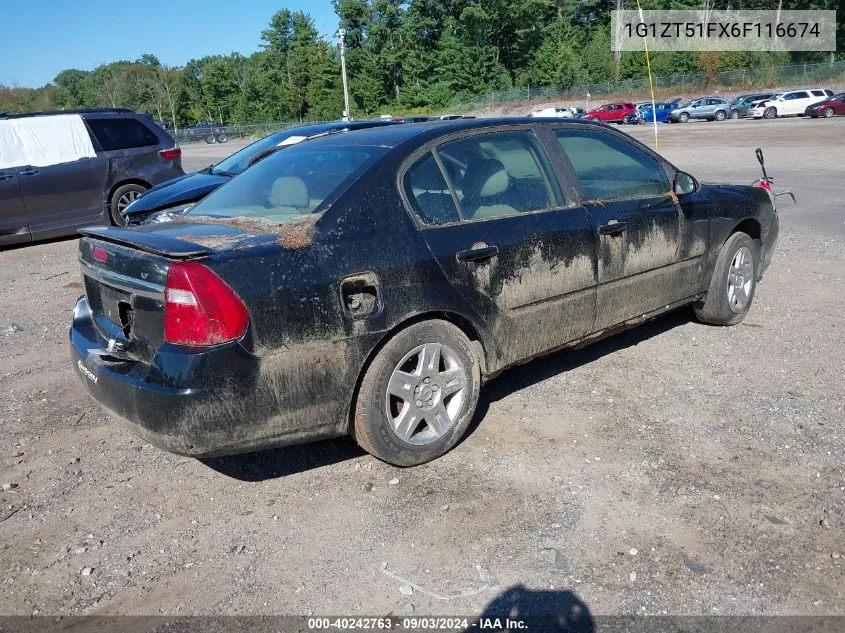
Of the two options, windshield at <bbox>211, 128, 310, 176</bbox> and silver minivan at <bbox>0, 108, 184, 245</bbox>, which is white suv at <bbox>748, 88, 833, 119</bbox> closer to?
windshield at <bbox>211, 128, 310, 176</bbox>

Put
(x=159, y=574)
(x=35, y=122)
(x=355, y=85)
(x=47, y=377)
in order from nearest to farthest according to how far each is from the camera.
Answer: (x=159, y=574)
(x=47, y=377)
(x=35, y=122)
(x=355, y=85)

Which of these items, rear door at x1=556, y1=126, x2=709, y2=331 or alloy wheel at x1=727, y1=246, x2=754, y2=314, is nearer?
rear door at x1=556, y1=126, x2=709, y2=331

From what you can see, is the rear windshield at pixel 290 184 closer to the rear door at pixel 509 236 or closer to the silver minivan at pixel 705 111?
the rear door at pixel 509 236

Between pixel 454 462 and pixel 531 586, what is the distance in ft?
3.64

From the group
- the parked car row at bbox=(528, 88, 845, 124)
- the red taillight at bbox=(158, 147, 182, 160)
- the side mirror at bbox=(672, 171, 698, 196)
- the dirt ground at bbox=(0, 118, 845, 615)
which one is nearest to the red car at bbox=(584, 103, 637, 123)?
the parked car row at bbox=(528, 88, 845, 124)

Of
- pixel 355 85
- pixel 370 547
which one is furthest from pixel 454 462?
pixel 355 85

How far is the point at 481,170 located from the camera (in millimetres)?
4289

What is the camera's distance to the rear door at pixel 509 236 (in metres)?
3.97

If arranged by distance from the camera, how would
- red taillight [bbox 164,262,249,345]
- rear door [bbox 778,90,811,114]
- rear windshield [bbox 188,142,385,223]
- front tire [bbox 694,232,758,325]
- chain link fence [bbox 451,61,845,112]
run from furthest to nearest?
1. chain link fence [bbox 451,61,845,112]
2. rear door [bbox 778,90,811,114]
3. front tire [bbox 694,232,758,325]
4. rear windshield [bbox 188,142,385,223]
5. red taillight [bbox 164,262,249,345]

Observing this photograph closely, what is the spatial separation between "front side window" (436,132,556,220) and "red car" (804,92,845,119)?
43689 millimetres

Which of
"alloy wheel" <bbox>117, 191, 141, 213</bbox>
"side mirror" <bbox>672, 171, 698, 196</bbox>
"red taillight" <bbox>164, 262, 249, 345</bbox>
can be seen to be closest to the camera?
"red taillight" <bbox>164, 262, 249, 345</bbox>

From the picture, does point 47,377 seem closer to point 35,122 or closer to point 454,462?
point 454,462

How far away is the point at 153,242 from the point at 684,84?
67.4 meters

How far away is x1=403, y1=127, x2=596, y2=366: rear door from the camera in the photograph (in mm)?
3975
